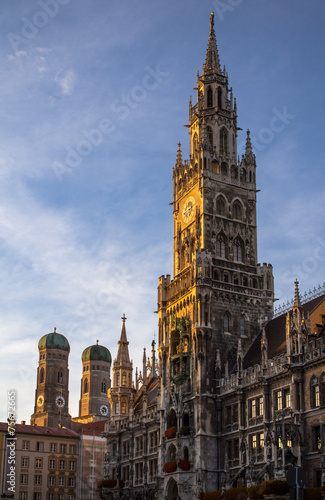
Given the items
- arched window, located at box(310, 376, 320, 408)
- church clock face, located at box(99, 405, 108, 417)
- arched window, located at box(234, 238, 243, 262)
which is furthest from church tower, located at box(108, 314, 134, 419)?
church clock face, located at box(99, 405, 108, 417)

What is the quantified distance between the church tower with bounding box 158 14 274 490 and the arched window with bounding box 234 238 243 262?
11 centimetres

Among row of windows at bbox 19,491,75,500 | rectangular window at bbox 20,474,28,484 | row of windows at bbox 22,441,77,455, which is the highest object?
row of windows at bbox 22,441,77,455

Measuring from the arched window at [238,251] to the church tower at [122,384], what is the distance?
26014 mm

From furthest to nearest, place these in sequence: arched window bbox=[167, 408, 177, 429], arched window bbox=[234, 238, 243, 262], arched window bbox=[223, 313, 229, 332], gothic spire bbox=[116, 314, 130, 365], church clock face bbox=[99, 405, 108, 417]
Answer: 1. church clock face bbox=[99, 405, 108, 417]
2. gothic spire bbox=[116, 314, 130, 365]
3. arched window bbox=[234, 238, 243, 262]
4. arched window bbox=[223, 313, 229, 332]
5. arched window bbox=[167, 408, 177, 429]

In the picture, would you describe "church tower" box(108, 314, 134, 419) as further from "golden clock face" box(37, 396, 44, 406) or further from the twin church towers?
"golden clock face" box(37, 396, 44, 406)

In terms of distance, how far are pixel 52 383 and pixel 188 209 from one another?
113622 millimetres

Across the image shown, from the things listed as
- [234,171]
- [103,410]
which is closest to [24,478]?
[234,171]

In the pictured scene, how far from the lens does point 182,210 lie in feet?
252

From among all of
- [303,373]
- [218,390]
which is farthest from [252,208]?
[303,373]

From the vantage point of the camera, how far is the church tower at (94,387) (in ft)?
614

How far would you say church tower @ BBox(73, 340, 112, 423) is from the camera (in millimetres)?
187125

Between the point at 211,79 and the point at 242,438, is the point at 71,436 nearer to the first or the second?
the point at 242,438

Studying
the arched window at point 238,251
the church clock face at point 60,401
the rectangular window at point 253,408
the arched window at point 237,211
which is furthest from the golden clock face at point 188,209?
the church clock face at point 60,401

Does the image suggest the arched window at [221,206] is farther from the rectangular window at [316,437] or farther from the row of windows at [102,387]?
the row of windows at [102,387]
